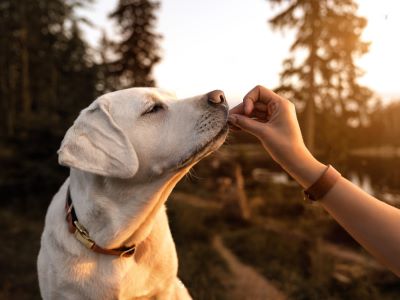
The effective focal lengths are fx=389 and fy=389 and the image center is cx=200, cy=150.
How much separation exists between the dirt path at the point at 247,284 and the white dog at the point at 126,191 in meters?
3.37

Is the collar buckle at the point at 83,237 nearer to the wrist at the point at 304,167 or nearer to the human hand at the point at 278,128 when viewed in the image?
the human hand at the point at 278,128

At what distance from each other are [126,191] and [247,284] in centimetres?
481

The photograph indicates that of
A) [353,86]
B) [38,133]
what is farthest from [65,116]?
[353,86]

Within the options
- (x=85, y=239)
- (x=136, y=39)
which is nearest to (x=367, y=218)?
(x=85, y=239)

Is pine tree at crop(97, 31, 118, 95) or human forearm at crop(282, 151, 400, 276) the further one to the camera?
pine tree at crop(97, 31, 118, 95)

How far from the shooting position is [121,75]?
17906mm

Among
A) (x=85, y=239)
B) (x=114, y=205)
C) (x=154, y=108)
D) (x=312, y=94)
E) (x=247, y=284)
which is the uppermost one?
(x=154, y=108)

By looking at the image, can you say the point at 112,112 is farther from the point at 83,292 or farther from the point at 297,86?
the point at 297,86

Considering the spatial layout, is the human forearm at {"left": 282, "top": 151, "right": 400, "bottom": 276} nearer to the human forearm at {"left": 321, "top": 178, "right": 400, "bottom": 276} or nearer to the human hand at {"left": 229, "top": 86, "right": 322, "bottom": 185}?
the human forearm at {"left": 321, "top": 178, "right": 400, "bottom": 276}

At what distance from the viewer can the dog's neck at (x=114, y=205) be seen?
2508 mm

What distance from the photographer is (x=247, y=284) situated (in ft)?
22.0

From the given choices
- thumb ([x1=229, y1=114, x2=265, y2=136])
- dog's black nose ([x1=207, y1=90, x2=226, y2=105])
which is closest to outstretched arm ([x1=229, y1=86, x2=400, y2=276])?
thumb ([x1=229, y1=114, x2=265, y2=136])

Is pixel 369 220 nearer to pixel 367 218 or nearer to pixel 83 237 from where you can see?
pixel 367 218

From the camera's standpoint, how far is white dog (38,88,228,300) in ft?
7.83
